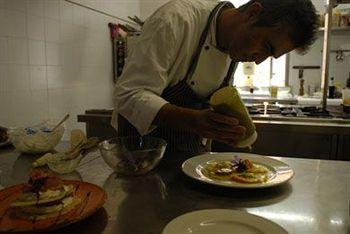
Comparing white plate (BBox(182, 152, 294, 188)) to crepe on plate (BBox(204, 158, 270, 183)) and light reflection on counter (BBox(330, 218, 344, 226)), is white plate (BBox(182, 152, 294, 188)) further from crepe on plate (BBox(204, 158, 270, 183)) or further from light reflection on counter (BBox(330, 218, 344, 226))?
light reflection on counter (BBox(330, 218, 344, 226))

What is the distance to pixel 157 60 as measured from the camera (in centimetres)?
105

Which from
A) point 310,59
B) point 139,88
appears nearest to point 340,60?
point 310,59

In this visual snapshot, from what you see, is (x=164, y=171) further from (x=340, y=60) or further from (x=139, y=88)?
(x=340, y=60)

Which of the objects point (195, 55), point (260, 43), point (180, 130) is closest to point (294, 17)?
point (260, 43)

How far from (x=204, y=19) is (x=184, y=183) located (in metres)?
0.61

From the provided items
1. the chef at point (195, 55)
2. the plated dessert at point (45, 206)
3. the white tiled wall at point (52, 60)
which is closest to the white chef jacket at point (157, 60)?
the chef at point (195, 55)

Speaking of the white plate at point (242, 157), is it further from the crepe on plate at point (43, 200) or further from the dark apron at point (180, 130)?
the crepe on plate at point (43, 200)

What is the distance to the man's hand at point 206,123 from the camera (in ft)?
2.68

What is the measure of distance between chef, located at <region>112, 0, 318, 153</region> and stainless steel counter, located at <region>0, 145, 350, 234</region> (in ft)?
0.50

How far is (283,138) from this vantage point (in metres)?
1.82

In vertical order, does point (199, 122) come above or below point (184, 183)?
above

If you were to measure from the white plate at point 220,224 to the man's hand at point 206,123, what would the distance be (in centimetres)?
23

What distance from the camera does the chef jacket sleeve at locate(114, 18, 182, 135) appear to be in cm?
102

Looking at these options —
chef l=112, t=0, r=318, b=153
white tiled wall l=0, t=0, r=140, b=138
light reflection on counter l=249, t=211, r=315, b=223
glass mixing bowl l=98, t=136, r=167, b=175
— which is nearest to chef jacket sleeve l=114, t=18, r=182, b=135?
chef l=112, t=0, r=318, b=153
